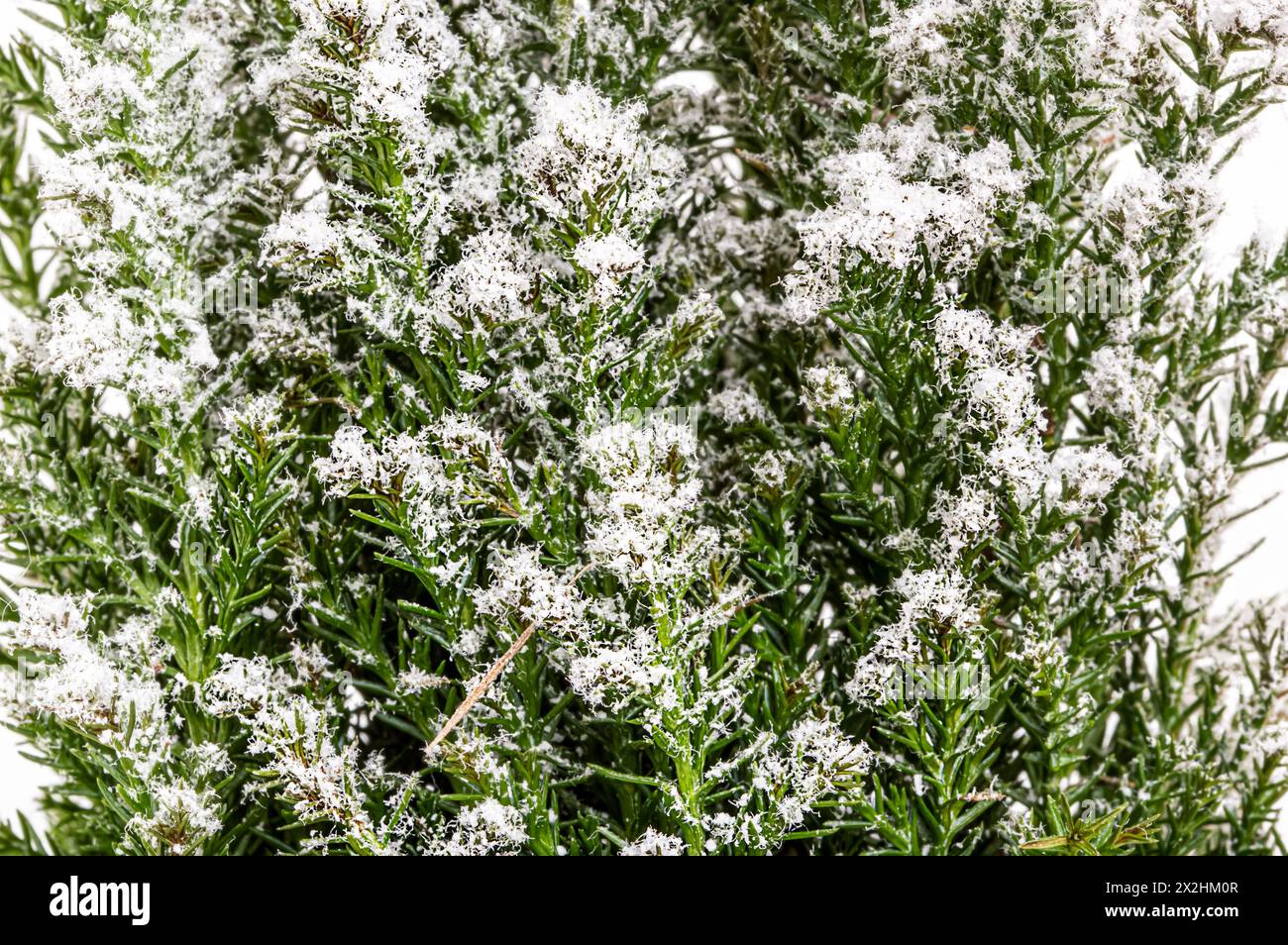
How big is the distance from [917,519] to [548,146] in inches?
12.6

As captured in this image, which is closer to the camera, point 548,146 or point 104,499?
point 548,146

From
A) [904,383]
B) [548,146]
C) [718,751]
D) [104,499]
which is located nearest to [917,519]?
[904,383]

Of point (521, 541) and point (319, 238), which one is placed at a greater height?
point (319, 238)

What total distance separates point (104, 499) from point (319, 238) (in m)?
0.26

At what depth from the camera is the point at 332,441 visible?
0.71 metres

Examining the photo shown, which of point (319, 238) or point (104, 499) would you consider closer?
point (319, 238)

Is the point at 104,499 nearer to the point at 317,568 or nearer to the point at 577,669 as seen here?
the point at 317,568

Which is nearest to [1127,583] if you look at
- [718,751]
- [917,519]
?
[917,519]

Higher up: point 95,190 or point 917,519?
point 95,190

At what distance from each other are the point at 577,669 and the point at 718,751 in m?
0.14

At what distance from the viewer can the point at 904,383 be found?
740mm

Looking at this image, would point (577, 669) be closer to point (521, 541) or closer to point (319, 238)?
point (521, 541)
